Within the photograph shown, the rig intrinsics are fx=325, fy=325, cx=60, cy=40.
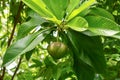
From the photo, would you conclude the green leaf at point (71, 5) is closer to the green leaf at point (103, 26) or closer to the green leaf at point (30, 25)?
the green leaf at point (103, 26)

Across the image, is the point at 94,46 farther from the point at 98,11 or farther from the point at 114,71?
the point at 114,71

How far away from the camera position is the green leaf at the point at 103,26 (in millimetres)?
876

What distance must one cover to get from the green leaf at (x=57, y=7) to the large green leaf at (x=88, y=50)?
0.07 meters

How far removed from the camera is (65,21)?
3.16ft

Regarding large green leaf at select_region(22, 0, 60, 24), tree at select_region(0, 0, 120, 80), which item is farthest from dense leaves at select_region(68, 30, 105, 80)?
large green leaf at select_region(22, 0, 60, 24)

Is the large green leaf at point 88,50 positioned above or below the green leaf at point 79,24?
below

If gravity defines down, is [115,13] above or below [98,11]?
below

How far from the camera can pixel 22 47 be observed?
0.97 m

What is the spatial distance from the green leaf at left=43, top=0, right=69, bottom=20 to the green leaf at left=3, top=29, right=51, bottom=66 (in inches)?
3.9

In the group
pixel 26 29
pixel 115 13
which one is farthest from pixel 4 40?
pixel 26 29

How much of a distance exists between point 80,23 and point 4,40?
128 centimetres

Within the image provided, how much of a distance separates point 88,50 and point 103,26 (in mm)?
154

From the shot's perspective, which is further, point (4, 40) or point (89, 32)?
point (4, 40)

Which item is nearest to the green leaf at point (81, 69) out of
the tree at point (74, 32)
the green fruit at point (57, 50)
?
the tree at point (74, 32)
